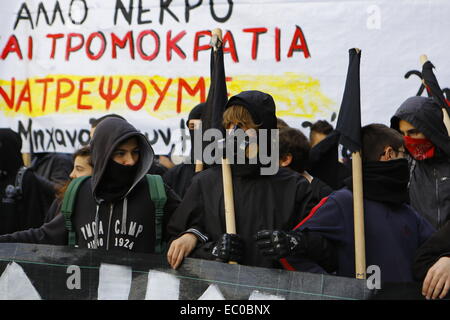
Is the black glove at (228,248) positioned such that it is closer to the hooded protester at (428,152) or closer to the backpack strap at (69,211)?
the backpack strap at (69,211)

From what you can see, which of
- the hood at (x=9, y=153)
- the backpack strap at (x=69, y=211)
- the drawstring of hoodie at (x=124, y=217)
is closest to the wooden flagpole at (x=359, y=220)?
the drawstring of hoodie at (x=124, y=217)

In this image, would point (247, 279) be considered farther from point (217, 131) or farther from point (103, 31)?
point (103, 31)

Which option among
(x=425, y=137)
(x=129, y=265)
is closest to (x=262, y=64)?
(x=425, y=137)

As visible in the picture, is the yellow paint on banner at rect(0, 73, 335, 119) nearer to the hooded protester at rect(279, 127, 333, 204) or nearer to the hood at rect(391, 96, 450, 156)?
the hooded protester at rect(279, 127, 333, 204)

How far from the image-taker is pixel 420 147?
407 cm

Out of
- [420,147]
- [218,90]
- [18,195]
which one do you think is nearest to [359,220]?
[218,90]

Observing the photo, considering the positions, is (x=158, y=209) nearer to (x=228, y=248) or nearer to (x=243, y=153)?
(x=243, y=153)

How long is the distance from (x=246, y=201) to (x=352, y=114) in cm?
63

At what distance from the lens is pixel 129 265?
3344 mm

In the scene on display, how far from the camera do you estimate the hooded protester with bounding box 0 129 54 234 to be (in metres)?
5.39

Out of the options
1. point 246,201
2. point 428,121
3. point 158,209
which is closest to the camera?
point 246,201

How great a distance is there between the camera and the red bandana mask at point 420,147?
4.06 m

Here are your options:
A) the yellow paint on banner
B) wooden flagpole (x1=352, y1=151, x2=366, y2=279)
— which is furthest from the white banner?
wooden flagpole (x1=352, y1=151, x2=366, y2=279)
